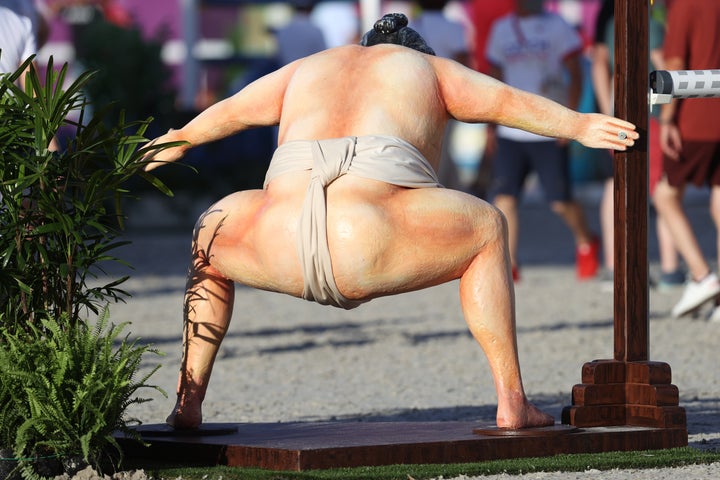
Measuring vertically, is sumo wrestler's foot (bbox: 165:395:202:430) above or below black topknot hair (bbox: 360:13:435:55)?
below

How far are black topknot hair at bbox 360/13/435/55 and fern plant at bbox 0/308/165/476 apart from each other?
1391 mm

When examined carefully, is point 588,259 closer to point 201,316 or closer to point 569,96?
point 569,96

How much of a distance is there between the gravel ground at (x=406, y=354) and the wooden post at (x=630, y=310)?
0.28 metres

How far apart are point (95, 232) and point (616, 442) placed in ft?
5.62

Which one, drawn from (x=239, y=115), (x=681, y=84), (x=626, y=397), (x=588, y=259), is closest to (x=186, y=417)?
(x=239, y=115)

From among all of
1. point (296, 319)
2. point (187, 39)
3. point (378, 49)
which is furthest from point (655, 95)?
point (187, 39)

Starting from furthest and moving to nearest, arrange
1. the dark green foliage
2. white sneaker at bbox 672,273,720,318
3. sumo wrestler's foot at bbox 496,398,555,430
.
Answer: white sneaker at bbox 672,273,720,318 → sumo wrestler's foot at bbox 496,398,555,430 → the dark green foliage

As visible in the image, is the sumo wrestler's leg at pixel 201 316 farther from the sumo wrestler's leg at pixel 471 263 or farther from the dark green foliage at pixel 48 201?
the sumo wrestler's leg at pixel 471 263

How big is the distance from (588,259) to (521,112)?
6643 millimetres

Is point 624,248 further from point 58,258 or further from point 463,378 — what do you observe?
point 463,378

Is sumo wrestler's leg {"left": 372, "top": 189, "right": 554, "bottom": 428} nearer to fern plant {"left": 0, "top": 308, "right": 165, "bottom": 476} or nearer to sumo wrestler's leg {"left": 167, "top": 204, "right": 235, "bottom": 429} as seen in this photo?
sumo wrestler's leg {"left": 167, "top": 204, "right": 235, "bottom": 429}

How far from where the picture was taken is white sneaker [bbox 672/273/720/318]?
867 cm

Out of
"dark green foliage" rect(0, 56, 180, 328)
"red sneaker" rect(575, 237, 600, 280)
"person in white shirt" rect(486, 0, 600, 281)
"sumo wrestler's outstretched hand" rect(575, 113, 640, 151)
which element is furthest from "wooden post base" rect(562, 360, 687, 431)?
"red sneaker" rect(575, 237, 600, 280)

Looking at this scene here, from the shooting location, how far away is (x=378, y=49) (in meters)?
4.72
